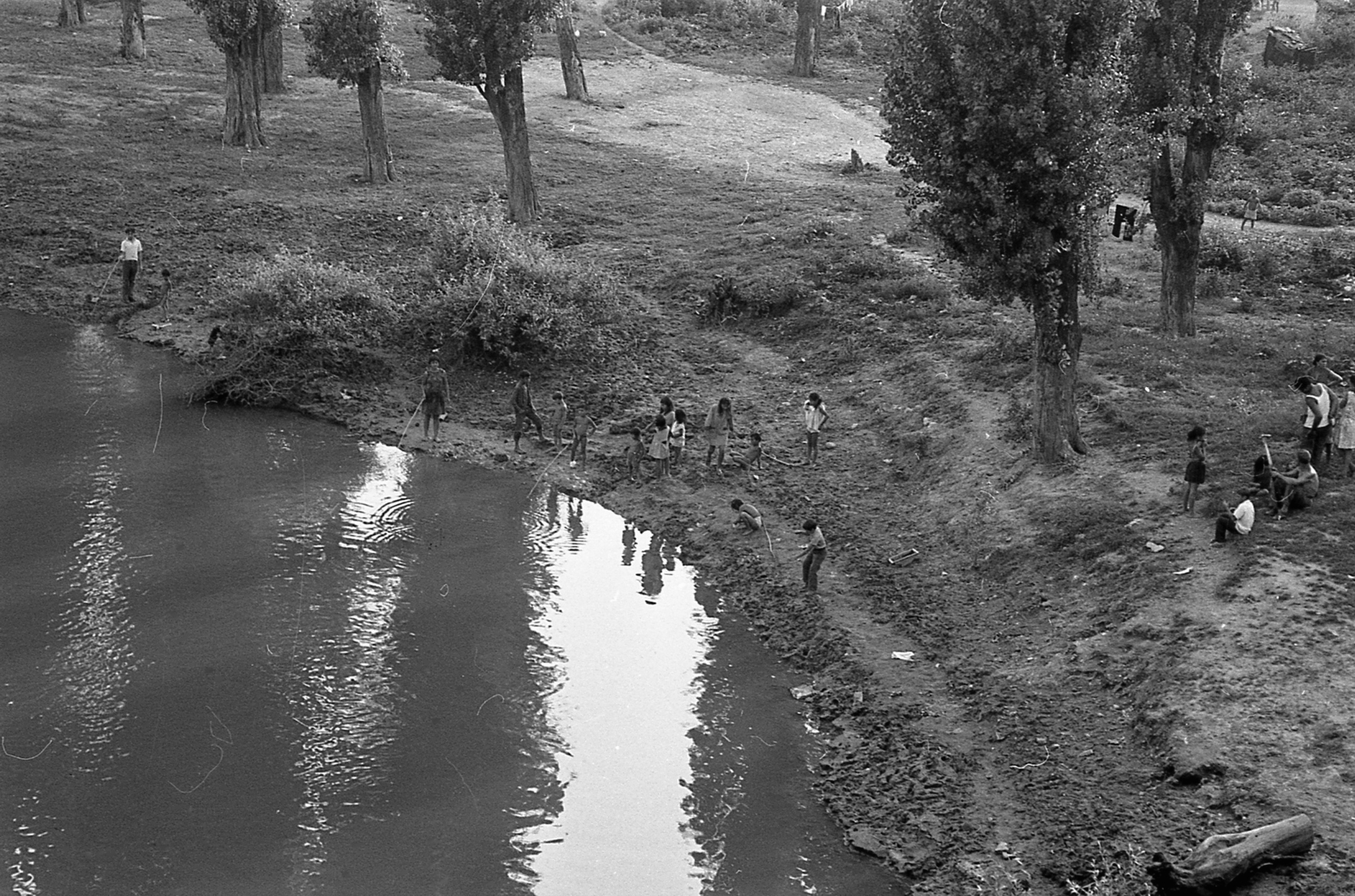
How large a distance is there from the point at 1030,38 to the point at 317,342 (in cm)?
1331

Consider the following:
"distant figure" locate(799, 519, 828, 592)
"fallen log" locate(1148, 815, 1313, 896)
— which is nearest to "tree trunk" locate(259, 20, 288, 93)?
"distant figure" locate(799, 519, 828, 592)

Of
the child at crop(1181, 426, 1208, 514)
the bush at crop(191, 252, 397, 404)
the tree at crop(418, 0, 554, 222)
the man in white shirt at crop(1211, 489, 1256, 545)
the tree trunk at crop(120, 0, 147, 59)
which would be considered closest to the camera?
the man in white shirt at crop(1211, 489, 1256, 545)

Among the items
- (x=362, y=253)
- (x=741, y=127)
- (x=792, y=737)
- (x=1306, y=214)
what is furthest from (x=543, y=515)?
(x=741, y=127)

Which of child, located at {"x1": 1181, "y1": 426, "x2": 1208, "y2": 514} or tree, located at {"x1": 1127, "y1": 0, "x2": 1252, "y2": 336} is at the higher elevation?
tree, located at {"x1": 1127, "y1": 0, "x2": 1252, "y2": 336}

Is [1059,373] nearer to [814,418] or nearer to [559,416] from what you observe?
[814,418]

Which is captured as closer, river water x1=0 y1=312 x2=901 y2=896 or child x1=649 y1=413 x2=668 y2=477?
river water x1=0 y1=312 x2=901 y2=896

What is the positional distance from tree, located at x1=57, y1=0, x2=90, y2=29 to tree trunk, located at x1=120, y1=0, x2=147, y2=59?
376 centimetres

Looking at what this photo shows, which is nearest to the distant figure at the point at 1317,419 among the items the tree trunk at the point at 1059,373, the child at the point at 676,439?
the tree trunk at the point at 1059,373

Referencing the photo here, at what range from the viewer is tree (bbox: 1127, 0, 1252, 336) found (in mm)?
20953

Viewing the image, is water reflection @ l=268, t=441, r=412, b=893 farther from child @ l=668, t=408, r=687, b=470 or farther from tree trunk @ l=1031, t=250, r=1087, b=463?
tree trunk @ l=1031, t=250, r=1087, b=463

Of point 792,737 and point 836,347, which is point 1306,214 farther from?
point 792,737

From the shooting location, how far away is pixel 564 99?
4378cm

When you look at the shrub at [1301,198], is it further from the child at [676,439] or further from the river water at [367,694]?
the river water at [367,694]

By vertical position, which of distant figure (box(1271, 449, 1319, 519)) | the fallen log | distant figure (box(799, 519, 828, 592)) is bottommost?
the fallen log
